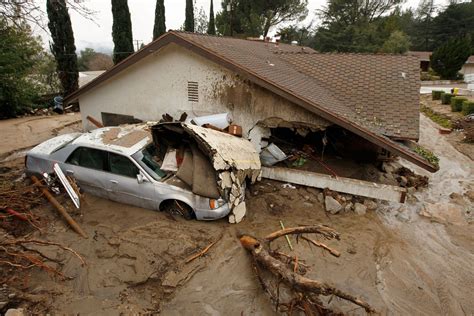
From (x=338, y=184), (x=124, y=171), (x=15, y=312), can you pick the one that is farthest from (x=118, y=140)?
(x=338, y=184)

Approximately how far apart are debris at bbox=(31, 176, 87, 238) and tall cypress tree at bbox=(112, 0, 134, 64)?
15535 millimetres

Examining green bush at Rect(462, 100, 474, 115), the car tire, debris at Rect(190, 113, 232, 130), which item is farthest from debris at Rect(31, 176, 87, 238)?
green bush at Rect(462, 100, 474, 115)

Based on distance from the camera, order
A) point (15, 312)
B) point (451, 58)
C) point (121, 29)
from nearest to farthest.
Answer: point (15, 312)
point (121, 29)
point (451, 58)

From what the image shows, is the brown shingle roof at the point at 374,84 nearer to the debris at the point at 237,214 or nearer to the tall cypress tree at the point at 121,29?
the debris at the point at 237,214

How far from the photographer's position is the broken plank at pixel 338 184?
7164 millimetres

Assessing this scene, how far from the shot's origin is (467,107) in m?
18.3

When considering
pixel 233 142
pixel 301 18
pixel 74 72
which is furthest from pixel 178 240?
pixel 301 18

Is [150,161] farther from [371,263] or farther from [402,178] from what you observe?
[402,178]

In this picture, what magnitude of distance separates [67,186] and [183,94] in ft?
12.9

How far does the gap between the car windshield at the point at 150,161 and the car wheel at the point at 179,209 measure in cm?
61

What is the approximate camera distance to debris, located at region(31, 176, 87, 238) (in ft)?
19.1

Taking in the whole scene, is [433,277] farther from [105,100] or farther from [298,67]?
[105,100]

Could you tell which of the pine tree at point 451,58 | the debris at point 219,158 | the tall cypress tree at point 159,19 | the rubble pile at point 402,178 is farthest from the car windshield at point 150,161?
the pine tree at point 451,58

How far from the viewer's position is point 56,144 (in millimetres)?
7305
